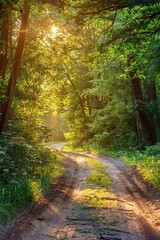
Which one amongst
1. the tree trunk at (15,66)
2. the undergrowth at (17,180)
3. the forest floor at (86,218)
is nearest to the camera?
the forest floor at (86,218)

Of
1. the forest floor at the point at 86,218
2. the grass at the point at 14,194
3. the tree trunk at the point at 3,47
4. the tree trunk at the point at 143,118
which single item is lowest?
the forest floor at the point at 86,218

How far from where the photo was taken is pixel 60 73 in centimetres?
1852

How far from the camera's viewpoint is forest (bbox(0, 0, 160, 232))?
7.75 m

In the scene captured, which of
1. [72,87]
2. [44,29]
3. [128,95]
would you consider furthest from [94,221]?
[72,87]

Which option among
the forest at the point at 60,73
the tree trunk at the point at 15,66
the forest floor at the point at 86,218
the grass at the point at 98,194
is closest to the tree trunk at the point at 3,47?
the forest at the point at 60,73

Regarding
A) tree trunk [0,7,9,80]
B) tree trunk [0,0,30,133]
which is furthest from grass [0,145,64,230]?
tree trunk [0,7,9,80]

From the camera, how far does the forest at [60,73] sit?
775cm

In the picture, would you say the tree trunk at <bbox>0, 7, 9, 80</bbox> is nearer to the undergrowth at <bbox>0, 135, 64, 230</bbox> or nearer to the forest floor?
the undergrowth at <bbox>0, 135, 64, 230</bbox>

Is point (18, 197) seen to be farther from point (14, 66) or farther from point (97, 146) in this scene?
point (97, 146)

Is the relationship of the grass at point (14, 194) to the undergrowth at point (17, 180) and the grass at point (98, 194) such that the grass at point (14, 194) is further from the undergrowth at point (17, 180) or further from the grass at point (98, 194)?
the grass at point (98, 194)

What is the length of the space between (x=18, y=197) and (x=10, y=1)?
464 cm

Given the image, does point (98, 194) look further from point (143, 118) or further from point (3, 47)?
point (143, 118)

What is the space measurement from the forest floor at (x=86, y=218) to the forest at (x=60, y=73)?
46 centimetres

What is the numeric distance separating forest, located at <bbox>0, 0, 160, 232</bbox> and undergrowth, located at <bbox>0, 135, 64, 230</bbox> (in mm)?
27
